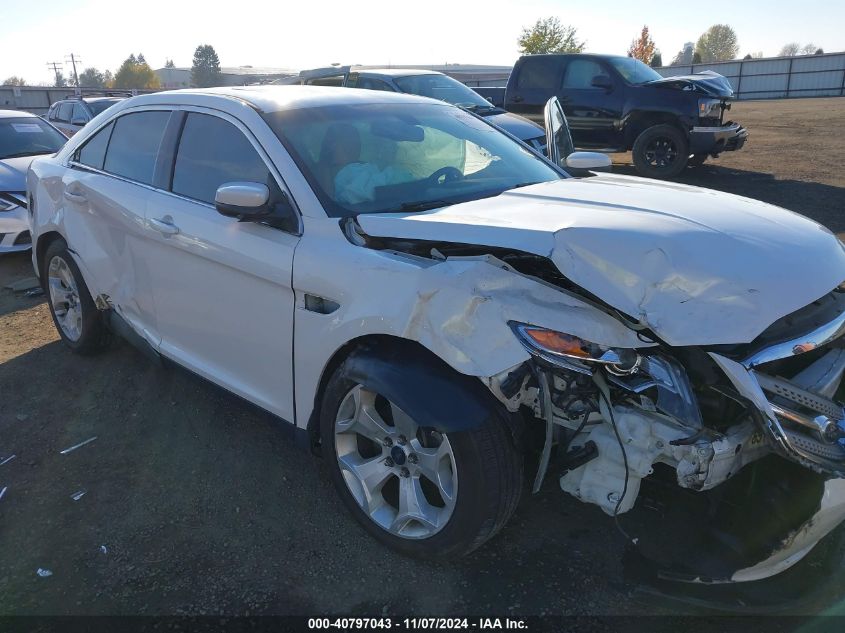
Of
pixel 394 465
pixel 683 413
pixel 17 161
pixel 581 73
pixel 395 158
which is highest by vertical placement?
pixel 581 73

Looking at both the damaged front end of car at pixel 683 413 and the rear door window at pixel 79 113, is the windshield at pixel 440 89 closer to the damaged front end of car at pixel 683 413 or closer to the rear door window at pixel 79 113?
the rear door window at pixel 79 113

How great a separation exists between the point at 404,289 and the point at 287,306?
673mm

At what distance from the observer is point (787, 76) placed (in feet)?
115

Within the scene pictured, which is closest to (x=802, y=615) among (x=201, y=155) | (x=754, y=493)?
(x=754, y=493)

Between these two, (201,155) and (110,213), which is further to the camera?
(110,213)

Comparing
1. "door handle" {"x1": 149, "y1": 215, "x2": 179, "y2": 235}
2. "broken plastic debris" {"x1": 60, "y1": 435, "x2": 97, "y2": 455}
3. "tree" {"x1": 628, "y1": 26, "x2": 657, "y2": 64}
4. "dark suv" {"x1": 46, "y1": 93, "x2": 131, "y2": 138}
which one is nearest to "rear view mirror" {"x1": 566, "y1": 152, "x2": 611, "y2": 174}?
"door handle" {"x1": 149, "y1": 215, "x2": 179, "y2": 235}

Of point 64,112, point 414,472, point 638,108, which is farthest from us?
point 64,112

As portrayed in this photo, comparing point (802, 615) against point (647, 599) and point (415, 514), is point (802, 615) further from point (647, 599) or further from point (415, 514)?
point (415, 514)

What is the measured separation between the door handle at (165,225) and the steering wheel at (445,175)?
133 cm

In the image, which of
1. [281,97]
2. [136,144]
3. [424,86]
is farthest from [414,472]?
[424,86]

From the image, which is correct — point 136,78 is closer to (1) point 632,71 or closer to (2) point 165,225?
(1) point 632,71

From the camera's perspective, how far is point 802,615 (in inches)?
95.1

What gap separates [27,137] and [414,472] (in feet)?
28.7

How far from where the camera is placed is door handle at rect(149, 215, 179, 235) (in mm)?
3510
